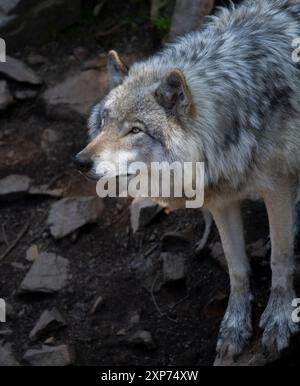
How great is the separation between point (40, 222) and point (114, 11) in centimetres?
240

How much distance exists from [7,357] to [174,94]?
2336 millimetres

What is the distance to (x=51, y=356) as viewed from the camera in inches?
218

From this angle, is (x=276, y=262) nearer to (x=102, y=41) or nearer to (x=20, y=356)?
(x=20, y=356)

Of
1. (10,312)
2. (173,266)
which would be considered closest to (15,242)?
(10,312)

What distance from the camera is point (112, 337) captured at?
5.73 m

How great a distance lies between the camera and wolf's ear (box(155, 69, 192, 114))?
429 cm

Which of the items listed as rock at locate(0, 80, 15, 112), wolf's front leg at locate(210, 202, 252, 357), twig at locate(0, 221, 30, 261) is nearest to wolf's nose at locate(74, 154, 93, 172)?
wolf's front leg at locate(210, 202, 252, 357)

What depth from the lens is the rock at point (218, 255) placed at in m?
5.78

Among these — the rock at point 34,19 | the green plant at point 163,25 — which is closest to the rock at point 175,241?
the green plant at point 163,25

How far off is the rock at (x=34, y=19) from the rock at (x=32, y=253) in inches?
86.2

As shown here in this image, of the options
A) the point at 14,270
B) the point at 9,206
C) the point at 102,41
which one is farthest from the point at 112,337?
the point at 102,41

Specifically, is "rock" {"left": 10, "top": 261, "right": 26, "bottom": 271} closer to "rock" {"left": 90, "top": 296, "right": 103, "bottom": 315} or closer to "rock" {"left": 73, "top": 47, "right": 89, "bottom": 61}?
"rock" {"left": 90, "top": 296, "right": 103, "bottom": 315}

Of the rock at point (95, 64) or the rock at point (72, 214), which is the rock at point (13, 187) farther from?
the rock at point (95, 64)
